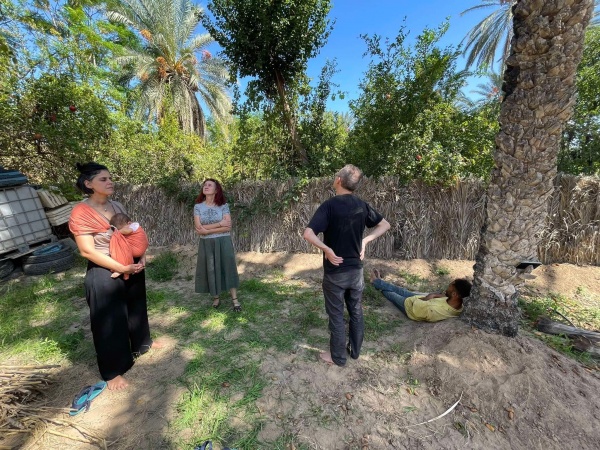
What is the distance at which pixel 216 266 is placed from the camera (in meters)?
3.73

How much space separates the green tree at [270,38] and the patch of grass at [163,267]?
4084 millimetres

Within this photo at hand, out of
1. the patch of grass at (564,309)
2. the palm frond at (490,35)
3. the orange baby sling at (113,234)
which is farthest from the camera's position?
the palm frond at (490,35)

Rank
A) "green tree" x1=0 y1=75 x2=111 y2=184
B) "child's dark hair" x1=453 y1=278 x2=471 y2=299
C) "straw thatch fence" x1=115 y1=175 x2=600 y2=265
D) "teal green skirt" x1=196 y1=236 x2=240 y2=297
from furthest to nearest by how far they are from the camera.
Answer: "green tree" x1=0 y1=75 x2=111 y2=184 < "straw thatch fence" x1=115 y1=175 x2=600 y2=265 < "teal green skirt" x1=196 y1=236 x2=240 y2=297 < "child's dark hair" x1=453 y1=278 x2=471 y2=299

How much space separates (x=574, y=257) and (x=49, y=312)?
904 cm

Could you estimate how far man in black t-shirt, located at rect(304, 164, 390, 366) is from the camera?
2406 millimetres

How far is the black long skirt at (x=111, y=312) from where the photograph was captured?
2.31 metres

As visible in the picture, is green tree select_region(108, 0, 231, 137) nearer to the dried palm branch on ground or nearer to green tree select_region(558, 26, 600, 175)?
the dried palm branch on ground

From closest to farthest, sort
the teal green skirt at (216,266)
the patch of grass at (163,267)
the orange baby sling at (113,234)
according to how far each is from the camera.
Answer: the orange baby sling at (113,234) → the teal green skirt at (216,266) → the patch of grass at (163,267)

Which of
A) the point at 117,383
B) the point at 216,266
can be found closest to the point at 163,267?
the point at 216,266

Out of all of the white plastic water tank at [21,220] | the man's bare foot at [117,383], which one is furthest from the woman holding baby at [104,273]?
the white plastic water tank at [21,220]

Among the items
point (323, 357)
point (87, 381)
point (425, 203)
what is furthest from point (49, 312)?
point (425, 203)

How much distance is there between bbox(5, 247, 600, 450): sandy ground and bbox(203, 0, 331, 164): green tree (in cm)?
547

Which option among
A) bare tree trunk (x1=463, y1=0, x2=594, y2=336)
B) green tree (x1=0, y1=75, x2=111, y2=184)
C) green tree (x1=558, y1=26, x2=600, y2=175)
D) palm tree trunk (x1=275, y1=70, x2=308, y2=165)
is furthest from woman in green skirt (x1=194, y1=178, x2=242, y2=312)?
green tree (x1=558, y1=26, x2=600, y2=175)

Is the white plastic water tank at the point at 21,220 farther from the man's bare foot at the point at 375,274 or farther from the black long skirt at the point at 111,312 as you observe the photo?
the man's bare foot at the point at 375,274
